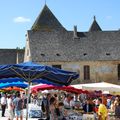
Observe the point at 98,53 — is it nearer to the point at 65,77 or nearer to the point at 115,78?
the point at 115,78

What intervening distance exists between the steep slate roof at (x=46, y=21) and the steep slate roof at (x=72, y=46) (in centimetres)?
1423

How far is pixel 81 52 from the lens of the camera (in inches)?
2138

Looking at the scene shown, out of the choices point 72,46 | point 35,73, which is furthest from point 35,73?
point 72,46

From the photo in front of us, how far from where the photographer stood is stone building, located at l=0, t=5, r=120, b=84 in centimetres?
5303

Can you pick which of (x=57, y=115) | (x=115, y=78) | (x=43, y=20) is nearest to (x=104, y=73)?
(x=115, y=78)

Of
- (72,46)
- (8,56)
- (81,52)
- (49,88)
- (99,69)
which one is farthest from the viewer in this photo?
(8,56)

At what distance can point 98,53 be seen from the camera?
54.3m

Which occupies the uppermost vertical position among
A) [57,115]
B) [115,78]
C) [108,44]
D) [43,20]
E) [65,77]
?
[43,20]

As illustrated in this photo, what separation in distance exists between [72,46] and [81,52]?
152 cm

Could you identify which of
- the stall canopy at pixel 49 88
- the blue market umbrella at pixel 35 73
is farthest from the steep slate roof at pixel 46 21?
the blue market umbrella at pixel 35 73

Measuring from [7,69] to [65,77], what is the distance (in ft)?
5.77

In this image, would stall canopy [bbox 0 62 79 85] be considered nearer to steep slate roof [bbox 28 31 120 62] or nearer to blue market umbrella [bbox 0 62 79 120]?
blue market umbrella [bbox 0 62 79 120]

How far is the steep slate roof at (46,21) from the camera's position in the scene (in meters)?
71.0

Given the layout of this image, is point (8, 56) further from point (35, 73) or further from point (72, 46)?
point (35, 73)
